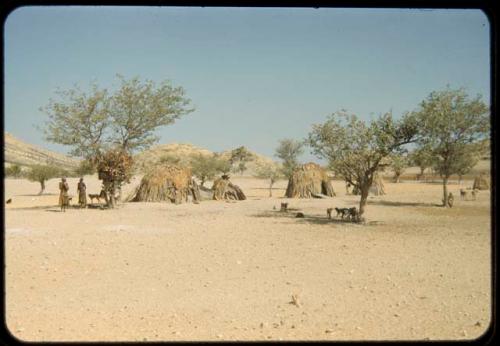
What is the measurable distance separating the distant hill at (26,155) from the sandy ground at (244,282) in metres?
50.6

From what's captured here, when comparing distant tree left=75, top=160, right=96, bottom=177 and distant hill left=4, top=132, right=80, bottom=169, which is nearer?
distant tree left=75, top=160, right=96, bottom=177

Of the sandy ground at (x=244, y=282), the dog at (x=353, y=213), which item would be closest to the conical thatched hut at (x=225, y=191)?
the dog at (x=353, y=213)

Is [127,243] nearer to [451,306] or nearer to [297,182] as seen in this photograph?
[451,306]

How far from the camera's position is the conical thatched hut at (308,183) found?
32.3 metres

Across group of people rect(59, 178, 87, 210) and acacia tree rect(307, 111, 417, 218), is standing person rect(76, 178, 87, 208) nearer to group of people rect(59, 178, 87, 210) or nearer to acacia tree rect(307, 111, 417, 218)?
group of people rect(59, 178, 87, 210)

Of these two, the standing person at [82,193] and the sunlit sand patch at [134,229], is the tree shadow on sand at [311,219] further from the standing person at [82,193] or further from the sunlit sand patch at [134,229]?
→ the standing person at [82,193]

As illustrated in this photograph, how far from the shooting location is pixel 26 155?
70250 millimetres

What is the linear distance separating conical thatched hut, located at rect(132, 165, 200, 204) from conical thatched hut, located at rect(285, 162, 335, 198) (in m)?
8.08

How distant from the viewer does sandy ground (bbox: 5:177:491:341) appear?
592cm

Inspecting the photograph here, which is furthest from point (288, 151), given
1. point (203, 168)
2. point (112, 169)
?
point (112, 169)

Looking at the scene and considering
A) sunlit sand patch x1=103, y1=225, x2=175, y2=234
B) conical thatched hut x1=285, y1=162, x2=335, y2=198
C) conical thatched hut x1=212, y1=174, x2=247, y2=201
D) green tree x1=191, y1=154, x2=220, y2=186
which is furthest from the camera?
green tree x1=191, y1=154, x2=220, y2=186

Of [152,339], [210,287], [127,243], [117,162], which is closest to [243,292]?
[210,287]

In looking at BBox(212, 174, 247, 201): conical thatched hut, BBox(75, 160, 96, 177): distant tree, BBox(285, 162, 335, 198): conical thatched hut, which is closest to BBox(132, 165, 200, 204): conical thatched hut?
BBox(212, 174, 247, 201): conical thatched hut

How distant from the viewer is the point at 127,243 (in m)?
11.7
